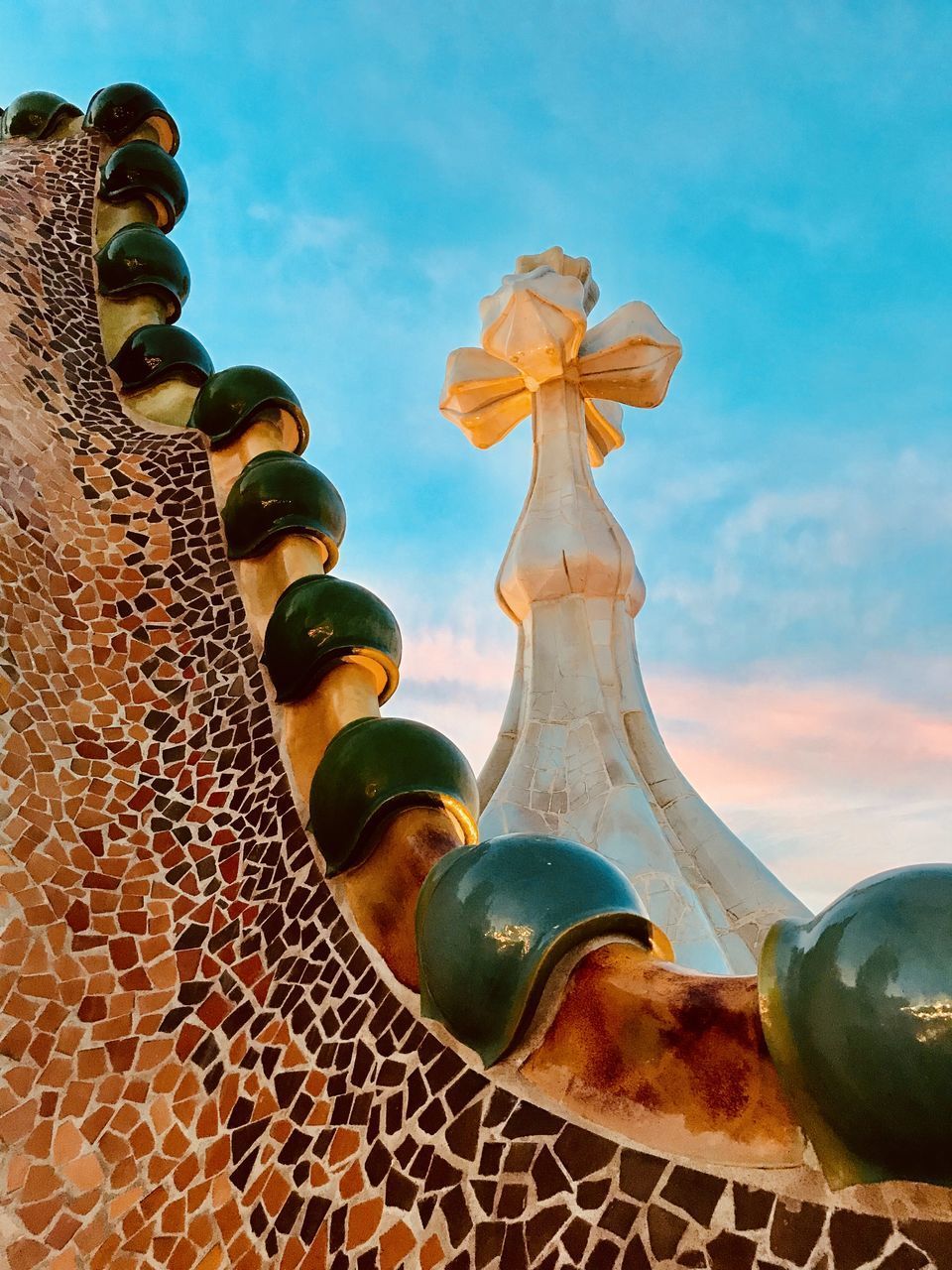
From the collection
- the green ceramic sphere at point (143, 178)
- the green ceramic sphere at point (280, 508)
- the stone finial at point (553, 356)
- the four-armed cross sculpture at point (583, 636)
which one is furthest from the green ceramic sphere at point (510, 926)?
the stone finial at point (553, 356)

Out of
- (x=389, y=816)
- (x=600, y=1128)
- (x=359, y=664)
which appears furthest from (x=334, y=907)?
(x=600, y=1128)

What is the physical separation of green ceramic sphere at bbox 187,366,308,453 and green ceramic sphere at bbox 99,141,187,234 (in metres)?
1.11

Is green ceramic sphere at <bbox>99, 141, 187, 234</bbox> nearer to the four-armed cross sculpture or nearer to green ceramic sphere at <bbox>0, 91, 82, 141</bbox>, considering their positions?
green ceramic sphere at <bbox>0, 91, 82, 141</bbox>

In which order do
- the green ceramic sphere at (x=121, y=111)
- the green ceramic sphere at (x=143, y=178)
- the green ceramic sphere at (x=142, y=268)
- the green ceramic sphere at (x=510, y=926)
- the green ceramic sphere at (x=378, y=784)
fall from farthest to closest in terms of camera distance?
the green ceramic sphere at (x=121, y=111)
the green ceramic sphere at (x=143, y=178)
the green ceramic sphere at (x=142, y=268)
the green ceramic sphere at (x=378, y=784)
the green ceramic sphere at (x=510, y=926)

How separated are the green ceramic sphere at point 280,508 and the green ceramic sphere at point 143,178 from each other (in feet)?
4.89

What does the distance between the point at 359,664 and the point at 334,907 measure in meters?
0.40

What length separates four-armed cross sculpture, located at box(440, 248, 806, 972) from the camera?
2.72m

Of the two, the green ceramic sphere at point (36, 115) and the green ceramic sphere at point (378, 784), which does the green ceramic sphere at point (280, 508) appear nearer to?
the green ceramic sphere at point (378, 784)

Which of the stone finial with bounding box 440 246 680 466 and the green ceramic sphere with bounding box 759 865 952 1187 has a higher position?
the stone finial with bounding box 440 246 680 466

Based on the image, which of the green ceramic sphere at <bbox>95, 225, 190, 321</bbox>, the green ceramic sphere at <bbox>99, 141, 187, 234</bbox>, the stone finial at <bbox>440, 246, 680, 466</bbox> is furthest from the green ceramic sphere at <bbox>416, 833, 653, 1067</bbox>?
the stone finial at <bbox>440, 246, 680, 466</bbox>

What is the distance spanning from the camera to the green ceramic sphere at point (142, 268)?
8.70 ft

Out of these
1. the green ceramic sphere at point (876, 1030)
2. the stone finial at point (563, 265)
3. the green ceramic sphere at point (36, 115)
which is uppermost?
the stone finial at point (563, 265)

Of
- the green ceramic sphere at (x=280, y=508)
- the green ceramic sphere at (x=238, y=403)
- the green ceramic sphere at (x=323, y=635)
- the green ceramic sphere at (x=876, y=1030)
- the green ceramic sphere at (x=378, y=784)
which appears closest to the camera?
the green ceramic sphere at (x=876, y=1030)

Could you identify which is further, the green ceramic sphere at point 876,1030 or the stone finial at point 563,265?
the stone finial at point 563,265
